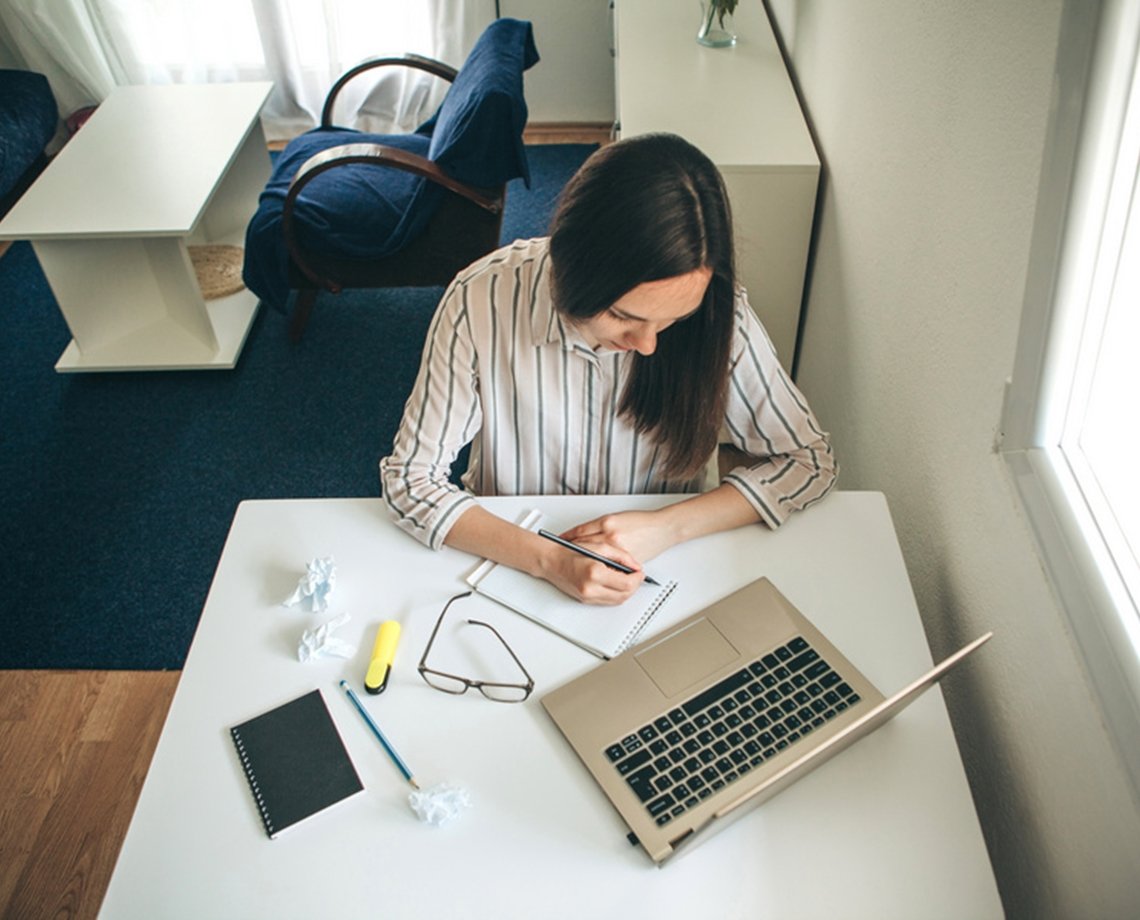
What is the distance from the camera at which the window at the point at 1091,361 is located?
2.79 feet

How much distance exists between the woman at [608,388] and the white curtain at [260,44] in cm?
261

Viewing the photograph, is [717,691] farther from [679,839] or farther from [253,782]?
[253,782]

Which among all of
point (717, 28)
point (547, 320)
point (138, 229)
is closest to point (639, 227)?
point (547, 320)

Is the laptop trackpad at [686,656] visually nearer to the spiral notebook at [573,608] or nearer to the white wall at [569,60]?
the spiral notebook at [573,608]

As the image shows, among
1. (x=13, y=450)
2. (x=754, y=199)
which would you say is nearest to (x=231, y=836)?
(x=754, y=199)

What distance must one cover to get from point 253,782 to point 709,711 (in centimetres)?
49

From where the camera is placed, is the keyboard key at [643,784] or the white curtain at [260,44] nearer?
the keyboard key at [643,784]

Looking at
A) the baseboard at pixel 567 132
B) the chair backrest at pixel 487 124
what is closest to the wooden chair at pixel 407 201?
the chair backrest at pixel 487 124

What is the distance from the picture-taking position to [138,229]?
244 centimetres

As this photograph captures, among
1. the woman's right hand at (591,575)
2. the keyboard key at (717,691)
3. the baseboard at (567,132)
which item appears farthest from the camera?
the baseboard at (567,132)

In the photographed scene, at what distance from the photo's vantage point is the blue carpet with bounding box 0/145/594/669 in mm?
2100

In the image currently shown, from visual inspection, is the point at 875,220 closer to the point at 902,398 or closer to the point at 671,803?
the point at 902,398

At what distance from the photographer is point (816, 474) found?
131 centimetres

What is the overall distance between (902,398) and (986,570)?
15.1 inches
